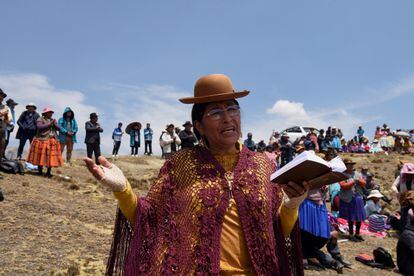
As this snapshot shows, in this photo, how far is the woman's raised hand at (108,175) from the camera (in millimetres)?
2250

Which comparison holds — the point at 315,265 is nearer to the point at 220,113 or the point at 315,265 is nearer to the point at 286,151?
the point at 220,113

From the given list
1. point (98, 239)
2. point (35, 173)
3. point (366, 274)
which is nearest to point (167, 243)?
point (98, 239)

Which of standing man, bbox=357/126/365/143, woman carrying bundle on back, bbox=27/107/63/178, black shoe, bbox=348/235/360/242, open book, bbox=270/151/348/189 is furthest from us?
standing man, bbox=357/126/365/143

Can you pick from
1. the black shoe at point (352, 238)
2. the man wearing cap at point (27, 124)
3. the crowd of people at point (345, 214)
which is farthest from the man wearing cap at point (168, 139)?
the black shoe at point (352, 238)

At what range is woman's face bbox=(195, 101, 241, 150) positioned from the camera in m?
2.53

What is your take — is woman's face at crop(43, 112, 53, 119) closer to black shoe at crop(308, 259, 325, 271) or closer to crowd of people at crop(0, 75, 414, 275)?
black shoe at crop(308, 259, 325, 271)

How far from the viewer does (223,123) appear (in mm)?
2521

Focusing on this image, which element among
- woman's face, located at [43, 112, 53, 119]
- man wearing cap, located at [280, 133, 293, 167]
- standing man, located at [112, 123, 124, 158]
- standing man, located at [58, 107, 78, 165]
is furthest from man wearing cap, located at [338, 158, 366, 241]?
standing man, located at [112, 123, 124, 158]

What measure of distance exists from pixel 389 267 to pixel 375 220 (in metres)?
2.85

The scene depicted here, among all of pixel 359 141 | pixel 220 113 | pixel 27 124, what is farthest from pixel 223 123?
pixel 359 141

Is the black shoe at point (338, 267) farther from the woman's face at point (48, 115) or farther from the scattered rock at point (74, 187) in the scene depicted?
the woman's face at point (48, 115)

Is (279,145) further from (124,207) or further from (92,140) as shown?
(124,207)

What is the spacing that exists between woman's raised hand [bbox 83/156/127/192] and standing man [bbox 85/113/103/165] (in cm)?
A: 1069

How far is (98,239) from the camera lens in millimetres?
6766
